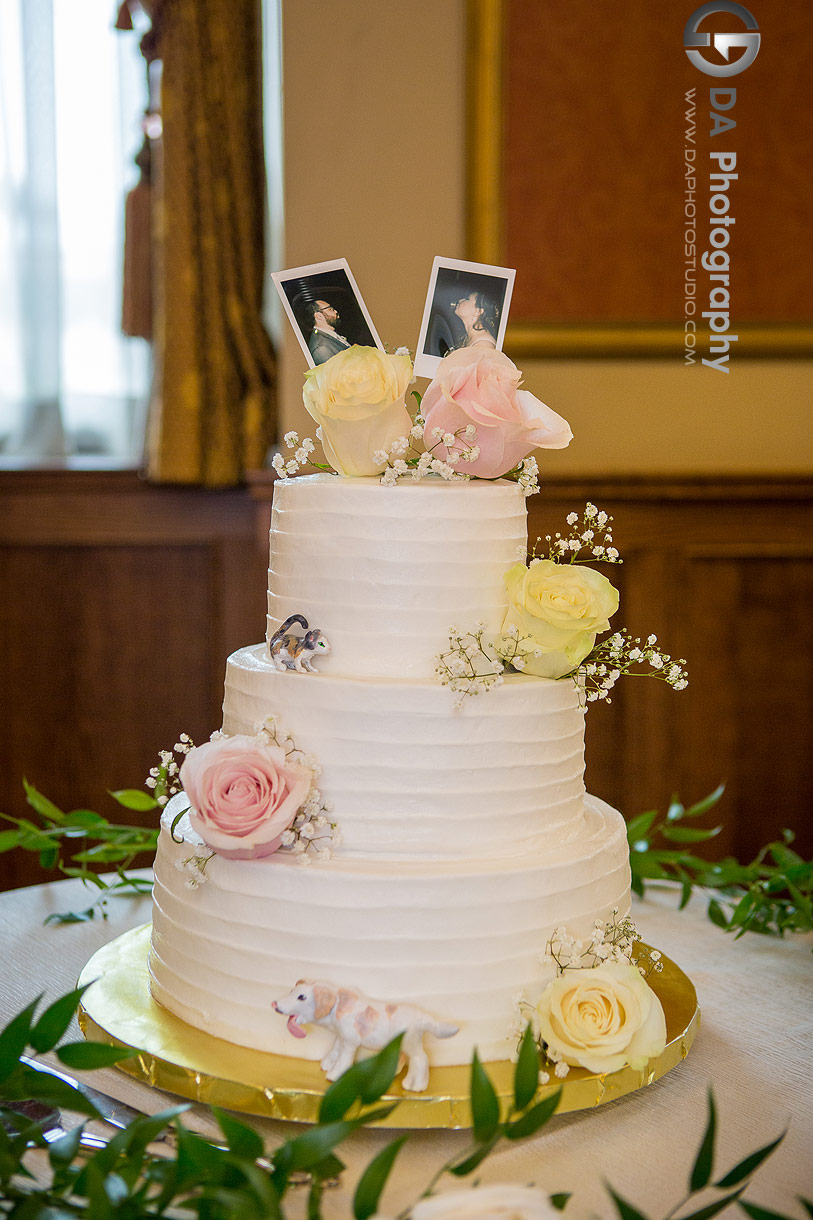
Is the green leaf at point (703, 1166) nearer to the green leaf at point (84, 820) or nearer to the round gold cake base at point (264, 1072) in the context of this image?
the round gold cake base at point (264, 1072)

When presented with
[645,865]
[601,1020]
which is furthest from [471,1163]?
[645,865]

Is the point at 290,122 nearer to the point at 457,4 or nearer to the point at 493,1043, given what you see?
the point at 457,4

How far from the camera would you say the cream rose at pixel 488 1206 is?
85 centimetres

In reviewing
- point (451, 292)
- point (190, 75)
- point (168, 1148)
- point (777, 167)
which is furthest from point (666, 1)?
point (168, 1148)

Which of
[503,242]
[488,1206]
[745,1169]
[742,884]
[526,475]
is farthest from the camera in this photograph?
[503,242]

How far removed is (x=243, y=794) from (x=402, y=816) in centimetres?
19

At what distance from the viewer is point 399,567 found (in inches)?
52.1

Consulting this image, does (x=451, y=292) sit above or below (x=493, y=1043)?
above

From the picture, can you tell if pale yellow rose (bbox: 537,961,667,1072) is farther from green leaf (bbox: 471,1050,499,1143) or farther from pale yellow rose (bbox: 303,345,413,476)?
pale yellow rose (bbox: 303,345,413,476)

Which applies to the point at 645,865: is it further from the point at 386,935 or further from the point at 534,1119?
the point at 534,1119

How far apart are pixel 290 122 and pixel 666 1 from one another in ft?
3.40

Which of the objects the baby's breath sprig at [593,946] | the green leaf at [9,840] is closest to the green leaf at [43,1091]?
the baby's breath sprig at [593,946]

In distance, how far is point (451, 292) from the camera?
58.9 inches

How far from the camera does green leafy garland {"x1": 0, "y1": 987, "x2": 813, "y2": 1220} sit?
879 mm
